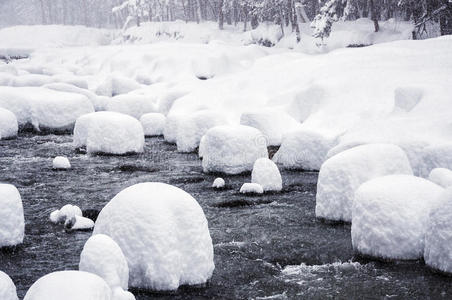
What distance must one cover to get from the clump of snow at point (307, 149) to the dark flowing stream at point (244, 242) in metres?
0.36

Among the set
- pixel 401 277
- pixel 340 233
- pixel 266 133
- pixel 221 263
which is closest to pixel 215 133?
pixel 266 133

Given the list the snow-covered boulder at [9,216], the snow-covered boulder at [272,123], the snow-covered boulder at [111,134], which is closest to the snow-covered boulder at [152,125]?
the snow-covered boulder at [111,134]

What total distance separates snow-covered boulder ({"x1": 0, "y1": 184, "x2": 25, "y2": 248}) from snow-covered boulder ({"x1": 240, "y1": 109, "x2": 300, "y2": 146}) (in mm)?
8002

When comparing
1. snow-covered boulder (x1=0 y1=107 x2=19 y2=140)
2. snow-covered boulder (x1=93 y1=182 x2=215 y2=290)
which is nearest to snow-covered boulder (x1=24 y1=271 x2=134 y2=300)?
snow-covered boulder (x1=93 y1=182 x2=215 y2=290)

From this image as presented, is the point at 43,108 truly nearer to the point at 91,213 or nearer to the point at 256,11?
the point at 91,213

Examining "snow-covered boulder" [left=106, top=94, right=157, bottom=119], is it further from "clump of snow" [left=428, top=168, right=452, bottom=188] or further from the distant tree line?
"clump of snow" [left=428, top=168, right=452, bottom=188]

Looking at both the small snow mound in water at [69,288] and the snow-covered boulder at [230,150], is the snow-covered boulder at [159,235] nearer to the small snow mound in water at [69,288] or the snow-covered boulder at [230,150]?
the small snow mound in water at [69,288]

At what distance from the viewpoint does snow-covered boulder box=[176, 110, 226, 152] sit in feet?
47.6

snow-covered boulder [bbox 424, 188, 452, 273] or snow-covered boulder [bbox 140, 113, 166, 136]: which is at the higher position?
snow-covered boulder [bbox 424, 188, 452, 273]

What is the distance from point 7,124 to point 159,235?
1133cm

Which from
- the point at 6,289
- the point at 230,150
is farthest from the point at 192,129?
the point at 6,289

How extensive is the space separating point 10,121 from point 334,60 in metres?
9.84

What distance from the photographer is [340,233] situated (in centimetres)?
763

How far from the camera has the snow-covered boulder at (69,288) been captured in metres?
3.99
